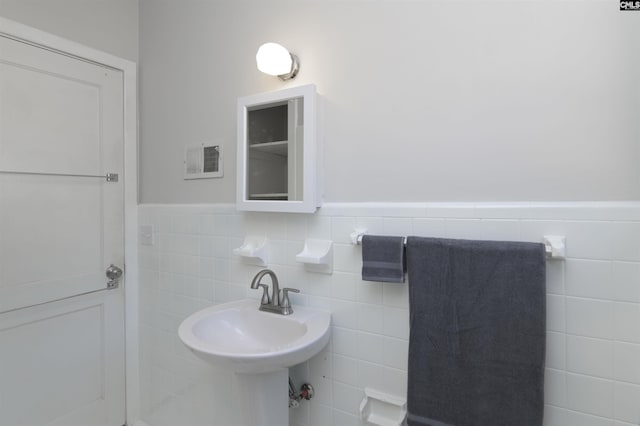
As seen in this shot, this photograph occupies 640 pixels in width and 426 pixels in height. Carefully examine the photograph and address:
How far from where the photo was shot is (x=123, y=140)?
1.86 m

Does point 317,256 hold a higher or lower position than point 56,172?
lower

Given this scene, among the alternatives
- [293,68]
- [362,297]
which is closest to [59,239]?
[293,68]

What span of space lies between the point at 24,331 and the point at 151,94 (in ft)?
4.59

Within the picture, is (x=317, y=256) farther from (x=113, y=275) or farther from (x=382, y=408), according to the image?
(x=113, y=275)

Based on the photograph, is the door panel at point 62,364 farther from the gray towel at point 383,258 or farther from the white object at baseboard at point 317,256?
the gray towel at point 383,258

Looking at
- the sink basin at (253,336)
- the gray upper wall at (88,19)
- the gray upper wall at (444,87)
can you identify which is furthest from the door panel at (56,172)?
the sink basin at (253,336)

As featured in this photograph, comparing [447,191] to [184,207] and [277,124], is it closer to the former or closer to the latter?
[277,124]

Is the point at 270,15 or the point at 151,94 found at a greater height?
the point at 270,15

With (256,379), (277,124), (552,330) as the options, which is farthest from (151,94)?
(552,330)

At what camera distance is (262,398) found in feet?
3.74

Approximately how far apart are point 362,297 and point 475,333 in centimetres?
39

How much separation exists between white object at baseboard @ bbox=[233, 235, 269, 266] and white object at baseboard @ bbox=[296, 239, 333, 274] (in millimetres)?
211

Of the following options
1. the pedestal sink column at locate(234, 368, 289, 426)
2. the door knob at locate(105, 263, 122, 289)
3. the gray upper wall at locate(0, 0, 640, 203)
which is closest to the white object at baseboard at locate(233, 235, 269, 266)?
the gray upper wall at locate(0, 0, 640, 203)

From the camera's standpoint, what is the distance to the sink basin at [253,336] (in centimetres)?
95
